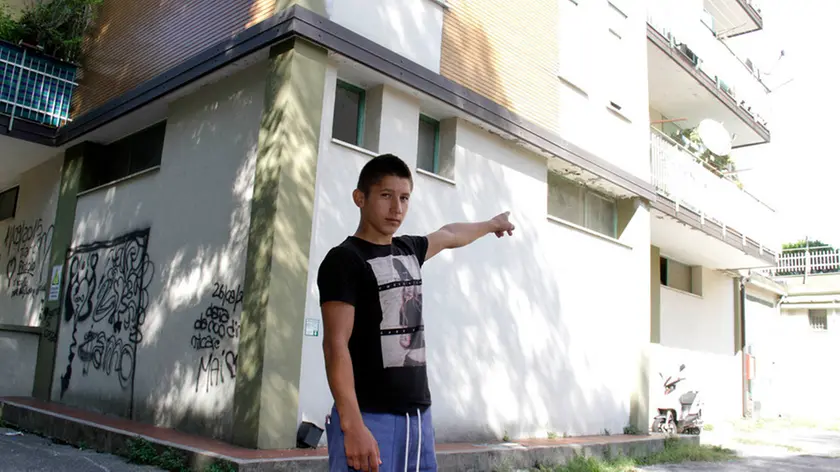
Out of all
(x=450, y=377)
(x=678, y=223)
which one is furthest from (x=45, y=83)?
(x=678, y=223)

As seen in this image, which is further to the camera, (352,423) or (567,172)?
(567,172)

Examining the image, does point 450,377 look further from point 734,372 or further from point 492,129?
point 734,372

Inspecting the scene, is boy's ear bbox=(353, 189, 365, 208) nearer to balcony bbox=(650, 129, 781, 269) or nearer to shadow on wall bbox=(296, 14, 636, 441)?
shadow on wall bbox=(296, 14, 636, 441)

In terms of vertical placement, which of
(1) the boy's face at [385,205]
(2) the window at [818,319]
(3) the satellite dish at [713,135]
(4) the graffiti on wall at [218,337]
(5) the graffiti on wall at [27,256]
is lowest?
(4) the graffiti on wall at [218,337]

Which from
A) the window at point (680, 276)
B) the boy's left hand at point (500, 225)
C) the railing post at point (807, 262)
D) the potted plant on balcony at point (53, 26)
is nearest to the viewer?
the boy's left hand at point (500, 225)

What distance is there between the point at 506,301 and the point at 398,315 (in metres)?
6.65

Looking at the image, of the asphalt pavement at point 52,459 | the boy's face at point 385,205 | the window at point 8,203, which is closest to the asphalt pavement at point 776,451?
the asphalt pavement at point 52,459

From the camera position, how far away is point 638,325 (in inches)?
463

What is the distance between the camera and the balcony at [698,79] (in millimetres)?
13953

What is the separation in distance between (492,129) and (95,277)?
→ 5.79m

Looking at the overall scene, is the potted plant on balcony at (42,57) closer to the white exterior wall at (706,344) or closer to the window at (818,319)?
the white exterior wall at (706,344)

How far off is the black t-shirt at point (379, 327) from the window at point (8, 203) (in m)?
12.3

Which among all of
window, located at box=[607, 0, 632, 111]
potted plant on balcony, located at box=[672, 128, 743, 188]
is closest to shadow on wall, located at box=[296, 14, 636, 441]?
window, located at box=[607, 0, 632, 111]

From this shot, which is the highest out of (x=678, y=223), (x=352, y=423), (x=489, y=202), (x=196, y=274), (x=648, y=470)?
(x=678, y=223)
